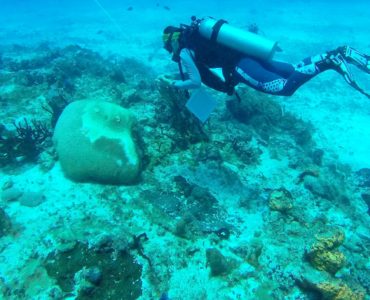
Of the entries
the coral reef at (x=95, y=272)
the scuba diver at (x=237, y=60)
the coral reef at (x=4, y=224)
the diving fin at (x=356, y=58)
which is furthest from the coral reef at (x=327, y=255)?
the coral reef at (x=4, y=224)

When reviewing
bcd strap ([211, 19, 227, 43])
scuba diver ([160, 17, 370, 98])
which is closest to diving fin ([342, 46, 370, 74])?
scuba diver ([160, 17, 370, 98])

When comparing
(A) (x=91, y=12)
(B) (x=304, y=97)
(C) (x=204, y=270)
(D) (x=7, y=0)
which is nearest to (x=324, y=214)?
(C) (x=204, y=270)

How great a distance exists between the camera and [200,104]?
20.4 feet

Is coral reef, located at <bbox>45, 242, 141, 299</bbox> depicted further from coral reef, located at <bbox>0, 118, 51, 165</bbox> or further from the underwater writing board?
coral reef, located at <bbox>0, 118, 51, 165</bbox>

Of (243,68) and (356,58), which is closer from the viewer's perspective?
(356,58)

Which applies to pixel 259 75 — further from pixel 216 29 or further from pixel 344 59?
pixel 344 59

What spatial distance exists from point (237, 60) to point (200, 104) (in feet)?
3.86

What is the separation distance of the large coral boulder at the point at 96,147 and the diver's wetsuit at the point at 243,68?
5.63 feet

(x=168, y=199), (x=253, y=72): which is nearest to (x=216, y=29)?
(x=253, y=72)

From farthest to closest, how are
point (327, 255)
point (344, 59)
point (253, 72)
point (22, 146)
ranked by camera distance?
point (22, 146), point (253, 72), point (344, 59), point (327, 255)

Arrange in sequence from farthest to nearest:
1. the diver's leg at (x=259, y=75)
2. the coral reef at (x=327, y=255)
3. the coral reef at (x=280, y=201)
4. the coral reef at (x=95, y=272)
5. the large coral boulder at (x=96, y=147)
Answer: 1. the coral reef at (x=280, y=201)
2. the large coral boulder at (x=96, y=147)
3. the diver's leg at (x=259, y=75)
4. the coral reef at (x=327, y=255)
5. the coral reef at (x=95, y=272)

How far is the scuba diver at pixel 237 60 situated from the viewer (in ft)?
19.7

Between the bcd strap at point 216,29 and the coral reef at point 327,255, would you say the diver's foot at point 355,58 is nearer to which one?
the bcd strap at point 216,29

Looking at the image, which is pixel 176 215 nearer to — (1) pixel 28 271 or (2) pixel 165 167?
(2) pixel 165 167
